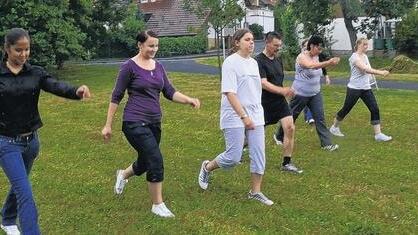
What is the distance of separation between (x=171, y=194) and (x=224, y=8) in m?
15.5

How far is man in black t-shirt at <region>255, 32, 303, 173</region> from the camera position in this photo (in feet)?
24.5

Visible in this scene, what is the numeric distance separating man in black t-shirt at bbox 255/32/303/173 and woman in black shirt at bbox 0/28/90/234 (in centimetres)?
290

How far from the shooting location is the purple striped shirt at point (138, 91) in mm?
5965

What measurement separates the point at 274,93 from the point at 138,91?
6.26ft

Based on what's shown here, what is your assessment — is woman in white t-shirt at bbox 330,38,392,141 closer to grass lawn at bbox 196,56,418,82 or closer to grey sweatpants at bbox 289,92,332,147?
grey sweatpants at bbox 289,92,332,147

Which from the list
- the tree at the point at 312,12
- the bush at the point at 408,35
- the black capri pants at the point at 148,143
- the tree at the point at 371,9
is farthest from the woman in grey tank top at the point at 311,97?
the bush at the point at 408,35

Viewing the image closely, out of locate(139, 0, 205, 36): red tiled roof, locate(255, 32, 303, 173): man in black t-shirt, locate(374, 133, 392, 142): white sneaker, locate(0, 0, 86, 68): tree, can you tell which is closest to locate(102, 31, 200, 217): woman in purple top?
locate(255, 32, 303, 173): man in black t-shirt

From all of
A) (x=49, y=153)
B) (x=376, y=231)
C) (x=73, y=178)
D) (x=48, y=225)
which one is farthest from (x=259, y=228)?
(x=49, y=153)

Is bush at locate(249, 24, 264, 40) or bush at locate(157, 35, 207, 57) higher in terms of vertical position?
bush at locate(249, 24, 264, 40)

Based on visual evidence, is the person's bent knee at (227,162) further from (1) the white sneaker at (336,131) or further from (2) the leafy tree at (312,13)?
(2) the leafy tree at (312,13)

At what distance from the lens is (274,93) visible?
23.7 feet

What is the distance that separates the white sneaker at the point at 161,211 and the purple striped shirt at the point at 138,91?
2.99 feet

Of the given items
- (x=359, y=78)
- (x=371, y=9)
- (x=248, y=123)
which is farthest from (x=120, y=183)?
(x=371, y=9)

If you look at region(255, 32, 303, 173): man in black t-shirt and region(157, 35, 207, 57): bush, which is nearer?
region(255, 32, 303, 173): man in black t-shirt
